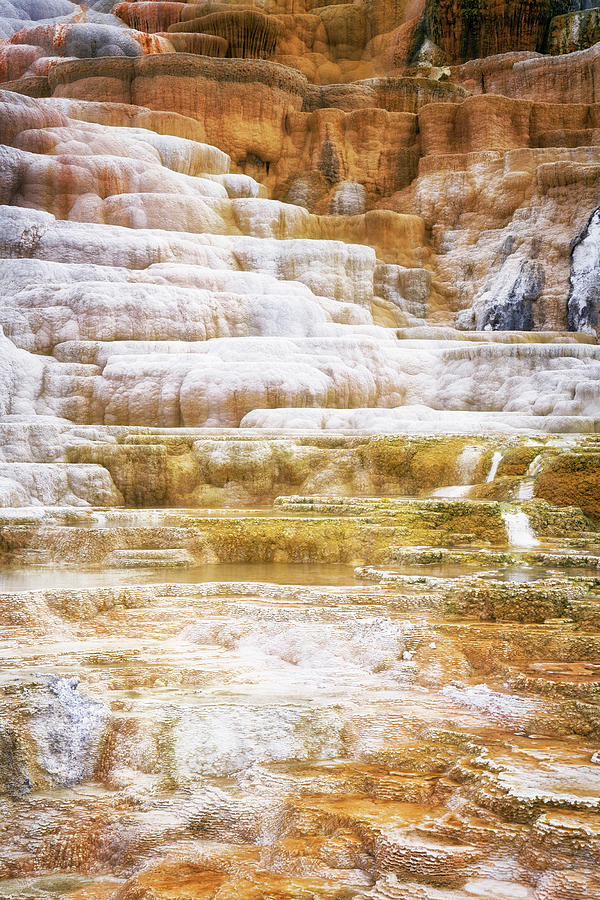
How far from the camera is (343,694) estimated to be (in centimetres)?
Result: 375

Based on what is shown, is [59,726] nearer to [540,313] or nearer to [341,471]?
[341,471]

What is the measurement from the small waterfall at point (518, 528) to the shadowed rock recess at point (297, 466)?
0.08 ft

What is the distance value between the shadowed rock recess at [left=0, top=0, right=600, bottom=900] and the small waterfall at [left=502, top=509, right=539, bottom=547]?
23 mm

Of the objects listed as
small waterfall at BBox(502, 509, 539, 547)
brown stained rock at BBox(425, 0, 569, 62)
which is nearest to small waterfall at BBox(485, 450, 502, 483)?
small waterfall at BBox(502, 509, 539, 547)

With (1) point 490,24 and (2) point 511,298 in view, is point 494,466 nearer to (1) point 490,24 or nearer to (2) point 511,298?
(2) point 511,298

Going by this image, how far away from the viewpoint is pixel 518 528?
6852mm

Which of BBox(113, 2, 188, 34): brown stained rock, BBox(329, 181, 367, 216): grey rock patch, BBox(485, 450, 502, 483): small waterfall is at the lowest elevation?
BBox(485, 450, 502, 483): small waterfall

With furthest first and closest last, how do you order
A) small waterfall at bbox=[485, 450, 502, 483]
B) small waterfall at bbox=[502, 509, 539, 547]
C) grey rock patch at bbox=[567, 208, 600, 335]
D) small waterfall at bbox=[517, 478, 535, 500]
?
grey rock patch at bbox=[567, 208, 600, 335] → small waterfall at bbox=[485, 450, 502, 483] → small waterfall at bbox=[517, 478, 535, 500] → small waterfall at bbox=[502, 509, 539, 547]

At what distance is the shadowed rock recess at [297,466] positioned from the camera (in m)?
2.88

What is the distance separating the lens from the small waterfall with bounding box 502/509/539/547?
22.0ft

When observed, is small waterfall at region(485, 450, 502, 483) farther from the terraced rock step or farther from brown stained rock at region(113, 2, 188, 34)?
brown stained rock at region(113, 2, 188, 34)

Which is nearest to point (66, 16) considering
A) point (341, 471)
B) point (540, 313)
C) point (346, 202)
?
point (346, 202)

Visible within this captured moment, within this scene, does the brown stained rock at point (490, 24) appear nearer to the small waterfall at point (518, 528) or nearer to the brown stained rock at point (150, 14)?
the brown stained rock at point (150, 14)

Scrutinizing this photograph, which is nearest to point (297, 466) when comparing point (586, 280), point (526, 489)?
point (526, 489)
